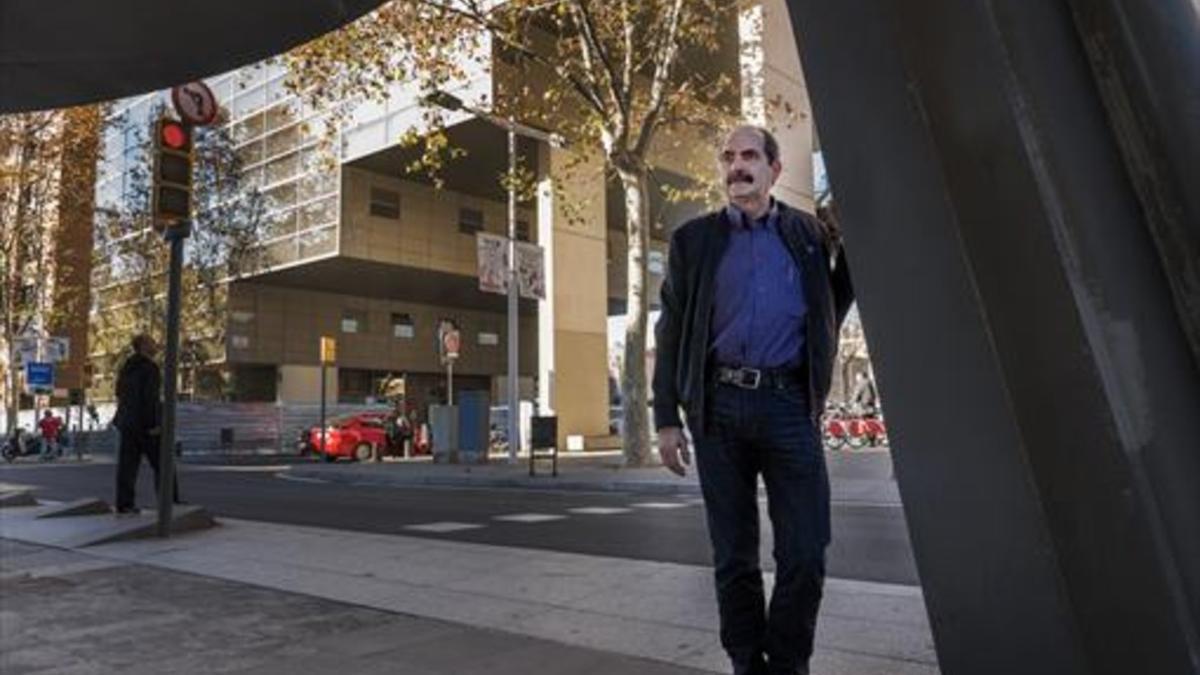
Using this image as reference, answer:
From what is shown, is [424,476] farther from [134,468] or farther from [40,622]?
[40,622]

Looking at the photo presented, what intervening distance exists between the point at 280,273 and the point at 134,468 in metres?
31.0

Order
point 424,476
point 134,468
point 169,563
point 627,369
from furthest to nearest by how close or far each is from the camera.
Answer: point 627,369 < point 424,476 < point 134,468 < point 169,563

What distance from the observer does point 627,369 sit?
72.5 feet

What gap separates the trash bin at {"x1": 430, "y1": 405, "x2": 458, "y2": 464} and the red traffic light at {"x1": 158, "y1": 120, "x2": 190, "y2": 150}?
1695 centimetres

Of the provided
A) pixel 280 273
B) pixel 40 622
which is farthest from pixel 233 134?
pixel 40 622

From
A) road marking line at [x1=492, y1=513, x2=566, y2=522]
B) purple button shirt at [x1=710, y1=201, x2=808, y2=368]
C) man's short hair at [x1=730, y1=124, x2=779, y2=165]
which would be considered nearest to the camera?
purple button shirt at [x1=710, y1=201, x2=808, y2=368]

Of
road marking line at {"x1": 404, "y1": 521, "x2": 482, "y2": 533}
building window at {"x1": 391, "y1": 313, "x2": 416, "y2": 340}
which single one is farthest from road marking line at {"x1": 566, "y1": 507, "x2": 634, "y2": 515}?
building window at {"x1": 391, "y1": 313, "x2": 416, "y2": 340}

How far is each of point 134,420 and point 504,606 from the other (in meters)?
6.65

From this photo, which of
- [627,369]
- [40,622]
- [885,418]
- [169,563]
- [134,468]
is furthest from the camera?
[627,369]

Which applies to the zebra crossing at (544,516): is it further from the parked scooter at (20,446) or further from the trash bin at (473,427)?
the parked scooter at (20,446)

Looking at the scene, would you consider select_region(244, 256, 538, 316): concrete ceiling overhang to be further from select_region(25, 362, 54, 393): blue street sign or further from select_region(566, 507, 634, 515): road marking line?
select_region(566, 507, 634, 515): road marking line

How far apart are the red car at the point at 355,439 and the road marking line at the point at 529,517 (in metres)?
20.5

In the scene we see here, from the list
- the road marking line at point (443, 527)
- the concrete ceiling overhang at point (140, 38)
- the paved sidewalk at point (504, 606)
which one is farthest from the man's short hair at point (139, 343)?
the concrete ceiling overhang at point (140, 38)

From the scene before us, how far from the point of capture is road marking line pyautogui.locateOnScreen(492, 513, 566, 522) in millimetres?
11742
